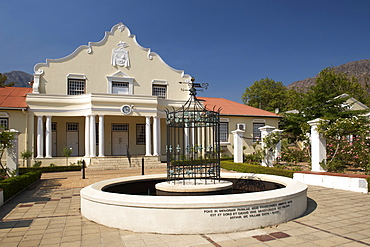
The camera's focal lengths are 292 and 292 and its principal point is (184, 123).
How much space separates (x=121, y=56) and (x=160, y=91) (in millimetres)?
4271

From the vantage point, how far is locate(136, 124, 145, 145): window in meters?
24.6

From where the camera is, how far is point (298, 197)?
661 centimetres

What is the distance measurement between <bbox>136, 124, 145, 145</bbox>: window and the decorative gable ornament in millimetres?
5150

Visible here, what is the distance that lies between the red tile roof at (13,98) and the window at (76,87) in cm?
331

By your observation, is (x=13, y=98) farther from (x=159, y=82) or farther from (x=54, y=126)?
(x=159, y=82)

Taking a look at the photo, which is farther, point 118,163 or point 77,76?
point 77,76

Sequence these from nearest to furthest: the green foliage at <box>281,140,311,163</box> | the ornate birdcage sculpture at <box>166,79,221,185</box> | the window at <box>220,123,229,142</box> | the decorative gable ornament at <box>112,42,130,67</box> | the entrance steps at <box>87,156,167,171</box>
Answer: the ornate birdcage sculpture at <box>166,79,221,185</box>
the green foliage at <box>281,140,311,163</box>
the entrance steps at <box>87,156,167,171</box>
the decorative gable ornament at <box>112,42,130,67</box>
the window at <box>220,123,229,142</box>

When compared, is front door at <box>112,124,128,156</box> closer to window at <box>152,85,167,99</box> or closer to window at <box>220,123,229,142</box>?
window at <box>152,85,167,99</box>

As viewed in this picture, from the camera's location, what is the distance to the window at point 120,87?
923 inches

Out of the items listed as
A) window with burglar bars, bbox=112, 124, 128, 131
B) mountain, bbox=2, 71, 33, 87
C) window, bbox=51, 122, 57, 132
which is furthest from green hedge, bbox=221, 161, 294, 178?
mountain, bbox=2, 71, 33, 87

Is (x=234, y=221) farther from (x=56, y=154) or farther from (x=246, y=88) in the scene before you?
(x=246, y=88)

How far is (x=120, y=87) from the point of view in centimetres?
2361

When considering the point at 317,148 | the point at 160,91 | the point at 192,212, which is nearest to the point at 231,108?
the point at 160,91

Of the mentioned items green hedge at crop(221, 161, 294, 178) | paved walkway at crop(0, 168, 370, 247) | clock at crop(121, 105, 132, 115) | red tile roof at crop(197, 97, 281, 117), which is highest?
red tile roof at crop(197, 97, 281, 117)
